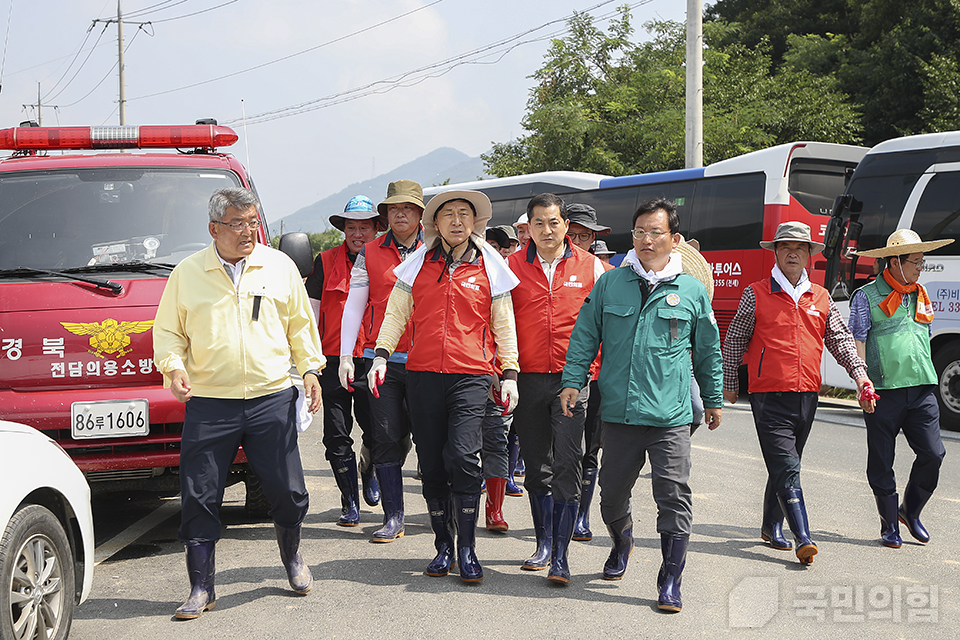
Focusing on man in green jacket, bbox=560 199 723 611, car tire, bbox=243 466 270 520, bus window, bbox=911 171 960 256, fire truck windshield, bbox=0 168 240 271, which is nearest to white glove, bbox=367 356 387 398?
man in green jacket, bbox=560 199 723 611

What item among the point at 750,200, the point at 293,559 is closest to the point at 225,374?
the point at 293,559

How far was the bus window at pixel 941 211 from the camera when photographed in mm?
11562

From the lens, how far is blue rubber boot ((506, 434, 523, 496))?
7.34 meters

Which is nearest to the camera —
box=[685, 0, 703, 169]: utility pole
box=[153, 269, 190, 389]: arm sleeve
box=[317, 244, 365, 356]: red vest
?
box=[153, 269, 190, 389]: arm sleeve

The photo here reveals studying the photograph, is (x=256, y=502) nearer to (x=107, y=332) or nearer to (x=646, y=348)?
(x=107, y=332)

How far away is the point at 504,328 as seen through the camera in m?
5.08

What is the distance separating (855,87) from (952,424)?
683 inches

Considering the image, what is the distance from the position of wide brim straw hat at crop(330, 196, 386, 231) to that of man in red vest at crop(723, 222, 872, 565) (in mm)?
2474

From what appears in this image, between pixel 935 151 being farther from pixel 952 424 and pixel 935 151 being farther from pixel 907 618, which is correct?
pixel 907 618

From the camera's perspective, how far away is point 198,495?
444cm

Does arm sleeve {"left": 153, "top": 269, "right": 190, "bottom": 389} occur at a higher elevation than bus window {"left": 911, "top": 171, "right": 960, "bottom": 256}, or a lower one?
lower

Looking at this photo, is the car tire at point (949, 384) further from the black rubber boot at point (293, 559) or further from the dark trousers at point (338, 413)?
the black rubber boot at point (293, 559)

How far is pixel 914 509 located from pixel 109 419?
4.78 m

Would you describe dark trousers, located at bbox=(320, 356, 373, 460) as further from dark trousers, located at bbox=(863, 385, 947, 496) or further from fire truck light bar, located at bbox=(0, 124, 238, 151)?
dark trousers, located at bbox=(863, 385, 947, 496)
